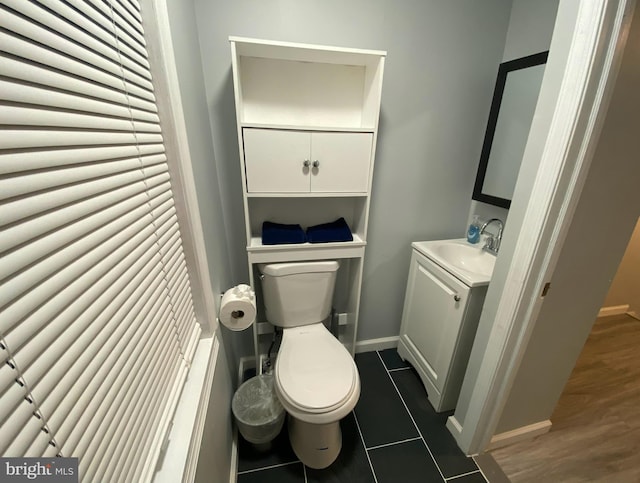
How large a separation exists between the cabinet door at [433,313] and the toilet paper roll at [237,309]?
1003 mm

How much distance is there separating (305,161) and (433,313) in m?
1.12

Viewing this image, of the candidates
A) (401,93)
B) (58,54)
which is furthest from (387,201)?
(58,54)

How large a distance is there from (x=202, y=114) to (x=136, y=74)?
0.51 m

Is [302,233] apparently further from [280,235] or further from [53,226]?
[53,226]

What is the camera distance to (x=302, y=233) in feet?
4.68

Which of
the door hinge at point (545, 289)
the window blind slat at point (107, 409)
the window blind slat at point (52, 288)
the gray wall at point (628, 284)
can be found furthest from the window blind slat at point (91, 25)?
the gray wall at point (628, 284)

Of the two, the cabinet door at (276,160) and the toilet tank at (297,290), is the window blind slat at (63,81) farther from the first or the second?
the toilet tank at (297,290)

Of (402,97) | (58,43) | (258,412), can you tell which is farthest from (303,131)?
(258,412)

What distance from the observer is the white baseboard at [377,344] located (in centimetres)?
195

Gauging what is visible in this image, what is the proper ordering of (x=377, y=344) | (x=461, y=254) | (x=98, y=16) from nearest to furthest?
1. (x=98, y=16)
2. (x=461, y=254)
3. (x=377, y=344)

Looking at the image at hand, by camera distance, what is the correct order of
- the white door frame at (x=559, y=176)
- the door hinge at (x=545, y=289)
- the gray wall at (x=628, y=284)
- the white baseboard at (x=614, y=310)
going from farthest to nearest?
the white baseboard at (x=614, y=310) < the gray wall at (x=628, y=284) < the door hinge at (x=545, y=289) < the white door frame at (x=559, y=176)

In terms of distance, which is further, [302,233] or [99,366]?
[302,233]

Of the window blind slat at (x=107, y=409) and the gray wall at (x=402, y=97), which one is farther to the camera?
the gray wall at (x=402, y=97)

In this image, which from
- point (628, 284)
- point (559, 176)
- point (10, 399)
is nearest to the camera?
point (10, 399)
